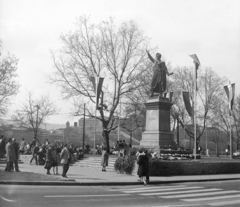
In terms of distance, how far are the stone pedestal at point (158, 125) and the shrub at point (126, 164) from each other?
153 inches

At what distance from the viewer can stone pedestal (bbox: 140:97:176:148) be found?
77.2 ft

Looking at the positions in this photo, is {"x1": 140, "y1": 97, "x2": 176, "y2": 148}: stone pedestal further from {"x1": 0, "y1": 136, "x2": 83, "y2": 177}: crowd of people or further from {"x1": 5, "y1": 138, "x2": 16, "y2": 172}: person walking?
{"x1": 5, "y1": 138, "x2": 16, "y2": 172}: person walking

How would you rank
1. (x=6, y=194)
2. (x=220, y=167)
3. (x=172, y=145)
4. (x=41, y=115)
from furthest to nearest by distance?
(x=41, y=115) < (x=172, y=145) < (x=220, y=167) < (x=6, y=194)

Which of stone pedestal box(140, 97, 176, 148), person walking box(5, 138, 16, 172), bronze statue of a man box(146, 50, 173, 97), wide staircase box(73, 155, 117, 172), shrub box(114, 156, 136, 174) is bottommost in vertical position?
wide staircase box(73, 155, 117, 172)

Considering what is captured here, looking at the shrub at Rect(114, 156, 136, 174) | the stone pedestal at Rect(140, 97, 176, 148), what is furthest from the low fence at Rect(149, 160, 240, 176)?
the stone pedestal at Rect(140, 97, 176, 148)

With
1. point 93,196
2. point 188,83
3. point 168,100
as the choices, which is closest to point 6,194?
point 93,196

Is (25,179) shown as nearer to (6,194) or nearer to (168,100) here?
(6,194)

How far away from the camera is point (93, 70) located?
1451 inches

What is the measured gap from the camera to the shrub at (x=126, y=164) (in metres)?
19.5

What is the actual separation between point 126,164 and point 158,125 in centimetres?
502

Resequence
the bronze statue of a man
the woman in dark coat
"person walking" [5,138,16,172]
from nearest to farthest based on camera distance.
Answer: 1. the woman in dark coat
2. "person walking" [5,138,16,172]
3. the bronze statue of a man

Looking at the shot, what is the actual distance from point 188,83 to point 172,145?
24.6m

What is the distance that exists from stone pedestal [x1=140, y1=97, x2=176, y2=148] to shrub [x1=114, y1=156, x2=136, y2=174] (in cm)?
388

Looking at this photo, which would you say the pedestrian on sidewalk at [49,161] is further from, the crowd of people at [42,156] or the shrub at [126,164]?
the shrub at [126,164]
